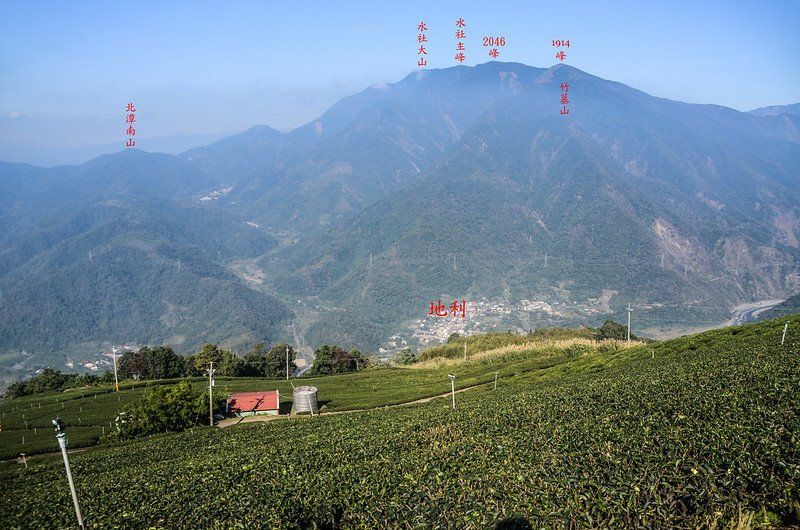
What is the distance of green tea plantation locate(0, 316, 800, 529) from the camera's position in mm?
15461

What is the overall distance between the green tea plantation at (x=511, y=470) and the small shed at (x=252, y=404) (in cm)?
1985

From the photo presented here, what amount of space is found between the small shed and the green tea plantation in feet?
65.1

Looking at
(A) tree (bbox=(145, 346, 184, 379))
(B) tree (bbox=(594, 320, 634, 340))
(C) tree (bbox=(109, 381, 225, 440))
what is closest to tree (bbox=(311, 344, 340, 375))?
(A) tree (bbox=(145, 346, 184, 379))

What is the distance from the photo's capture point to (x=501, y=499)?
1727cm

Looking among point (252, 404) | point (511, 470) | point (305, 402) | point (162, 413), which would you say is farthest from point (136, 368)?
point (511, 470)

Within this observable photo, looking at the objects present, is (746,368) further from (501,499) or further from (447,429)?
(501,499)

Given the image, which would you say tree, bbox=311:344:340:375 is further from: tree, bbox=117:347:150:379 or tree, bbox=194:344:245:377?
tree, bbox=117:347:150:379

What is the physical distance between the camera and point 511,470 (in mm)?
20094

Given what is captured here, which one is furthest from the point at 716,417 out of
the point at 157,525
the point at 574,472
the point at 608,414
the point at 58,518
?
the point at 58,518

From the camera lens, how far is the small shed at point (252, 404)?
60.9 m

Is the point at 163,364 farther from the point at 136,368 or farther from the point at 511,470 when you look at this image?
the point at 511,470

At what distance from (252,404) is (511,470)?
48644 millimetres

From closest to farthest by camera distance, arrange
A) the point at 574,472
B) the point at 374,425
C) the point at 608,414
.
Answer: the point at 574,472, the point at 608,414, the point at 374,425

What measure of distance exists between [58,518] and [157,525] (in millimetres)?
8064
